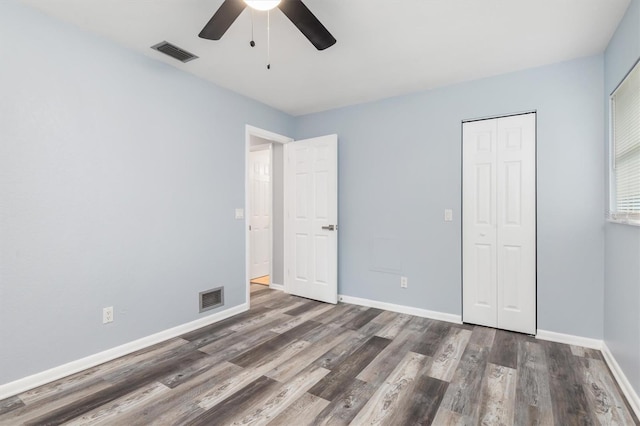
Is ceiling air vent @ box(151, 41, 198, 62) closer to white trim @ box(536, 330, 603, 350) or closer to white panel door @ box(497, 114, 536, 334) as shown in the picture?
white panel door @ box(497, 114, 536, 334)

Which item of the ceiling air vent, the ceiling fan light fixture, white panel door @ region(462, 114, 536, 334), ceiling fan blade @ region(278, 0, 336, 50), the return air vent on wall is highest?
the ceiling air vent

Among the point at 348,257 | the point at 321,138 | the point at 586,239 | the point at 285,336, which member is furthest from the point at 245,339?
the point at 586,239

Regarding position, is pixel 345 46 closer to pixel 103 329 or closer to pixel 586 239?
pixel 586 239

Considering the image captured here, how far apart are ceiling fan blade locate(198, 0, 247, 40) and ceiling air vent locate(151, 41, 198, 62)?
0.89m

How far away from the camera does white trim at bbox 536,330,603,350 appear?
277 cm

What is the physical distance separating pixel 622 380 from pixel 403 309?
1895 mm

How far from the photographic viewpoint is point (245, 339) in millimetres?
2979

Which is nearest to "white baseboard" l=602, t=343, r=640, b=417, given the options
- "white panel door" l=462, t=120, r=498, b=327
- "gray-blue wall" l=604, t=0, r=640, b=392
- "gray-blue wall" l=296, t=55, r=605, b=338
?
"gray-blue wall" l=604, t=0, r=640, b=392

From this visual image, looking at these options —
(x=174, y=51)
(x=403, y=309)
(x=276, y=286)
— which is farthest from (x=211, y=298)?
(x=174, y=51)

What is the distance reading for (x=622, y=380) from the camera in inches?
85.8

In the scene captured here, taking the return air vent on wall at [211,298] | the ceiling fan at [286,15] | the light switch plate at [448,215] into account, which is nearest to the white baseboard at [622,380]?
the light switch plate at [448,215]

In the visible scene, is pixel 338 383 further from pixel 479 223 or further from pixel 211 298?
pixel 479 223

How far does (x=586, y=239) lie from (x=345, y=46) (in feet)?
8.80

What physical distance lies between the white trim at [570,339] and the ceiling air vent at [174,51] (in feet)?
13.4
